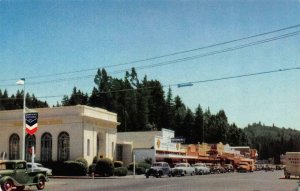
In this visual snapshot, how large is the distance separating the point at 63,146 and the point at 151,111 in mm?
76270

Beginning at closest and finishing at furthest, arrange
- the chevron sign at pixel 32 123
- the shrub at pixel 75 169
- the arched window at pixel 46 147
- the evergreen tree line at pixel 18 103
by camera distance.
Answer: the chevron sign at pixel 32 123
the shrub at pixel 75 169
the arched window at pixel 46 147
the evergreen tree line at pixel 18 103

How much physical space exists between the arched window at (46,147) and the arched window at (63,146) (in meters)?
1.35

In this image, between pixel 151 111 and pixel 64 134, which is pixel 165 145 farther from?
pixel 151 111

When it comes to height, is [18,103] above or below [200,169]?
above

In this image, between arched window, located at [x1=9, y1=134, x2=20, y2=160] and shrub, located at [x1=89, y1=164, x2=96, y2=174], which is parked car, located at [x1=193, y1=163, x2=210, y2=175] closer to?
shrub, located at [x1=89, y1=164, x2=96, y2=174]

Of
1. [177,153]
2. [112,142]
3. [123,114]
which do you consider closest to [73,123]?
[112,142]

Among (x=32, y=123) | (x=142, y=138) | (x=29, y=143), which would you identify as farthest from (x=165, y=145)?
(x=32, y=123)

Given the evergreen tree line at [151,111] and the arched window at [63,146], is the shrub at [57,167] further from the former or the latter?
→ the evergreen tree line at [151,111]

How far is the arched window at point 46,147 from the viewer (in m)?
56.0

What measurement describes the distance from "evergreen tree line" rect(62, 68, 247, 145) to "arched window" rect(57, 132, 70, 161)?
147 feet

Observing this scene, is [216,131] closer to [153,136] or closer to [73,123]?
[153,136]

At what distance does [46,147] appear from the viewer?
5634 centimetres

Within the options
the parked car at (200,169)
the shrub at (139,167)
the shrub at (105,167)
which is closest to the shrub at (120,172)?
the shrub at (105,167)

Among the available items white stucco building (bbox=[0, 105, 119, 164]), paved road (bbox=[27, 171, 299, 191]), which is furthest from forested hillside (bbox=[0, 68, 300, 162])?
paved road (bbox=[27, 171, 299, 191])
